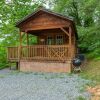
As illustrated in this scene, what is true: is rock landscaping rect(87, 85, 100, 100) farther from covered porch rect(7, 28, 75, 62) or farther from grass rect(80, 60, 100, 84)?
covered porch rect(7, 28, 75, 62)

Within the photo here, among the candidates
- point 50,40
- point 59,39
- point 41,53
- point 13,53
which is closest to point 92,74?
point 41,53

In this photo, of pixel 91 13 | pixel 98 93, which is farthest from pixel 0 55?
pixel 98 93

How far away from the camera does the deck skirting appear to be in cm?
1412

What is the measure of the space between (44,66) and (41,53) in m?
1.31

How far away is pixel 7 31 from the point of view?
22.1 meters

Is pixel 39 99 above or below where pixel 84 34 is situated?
below

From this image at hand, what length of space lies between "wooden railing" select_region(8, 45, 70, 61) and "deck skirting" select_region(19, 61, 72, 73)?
36 centimetres

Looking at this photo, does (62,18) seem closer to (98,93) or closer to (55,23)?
(55,23)

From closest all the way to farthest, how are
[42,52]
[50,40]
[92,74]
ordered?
[92,74] → [42,52] → [50,40]

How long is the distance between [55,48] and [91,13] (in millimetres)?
8808

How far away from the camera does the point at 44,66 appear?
1485 centimetres

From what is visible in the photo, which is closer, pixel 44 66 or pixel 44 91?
pixel 44 91

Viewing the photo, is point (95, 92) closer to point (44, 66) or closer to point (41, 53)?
point (44, 66)

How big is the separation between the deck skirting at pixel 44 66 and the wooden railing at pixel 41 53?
36 centimetres
